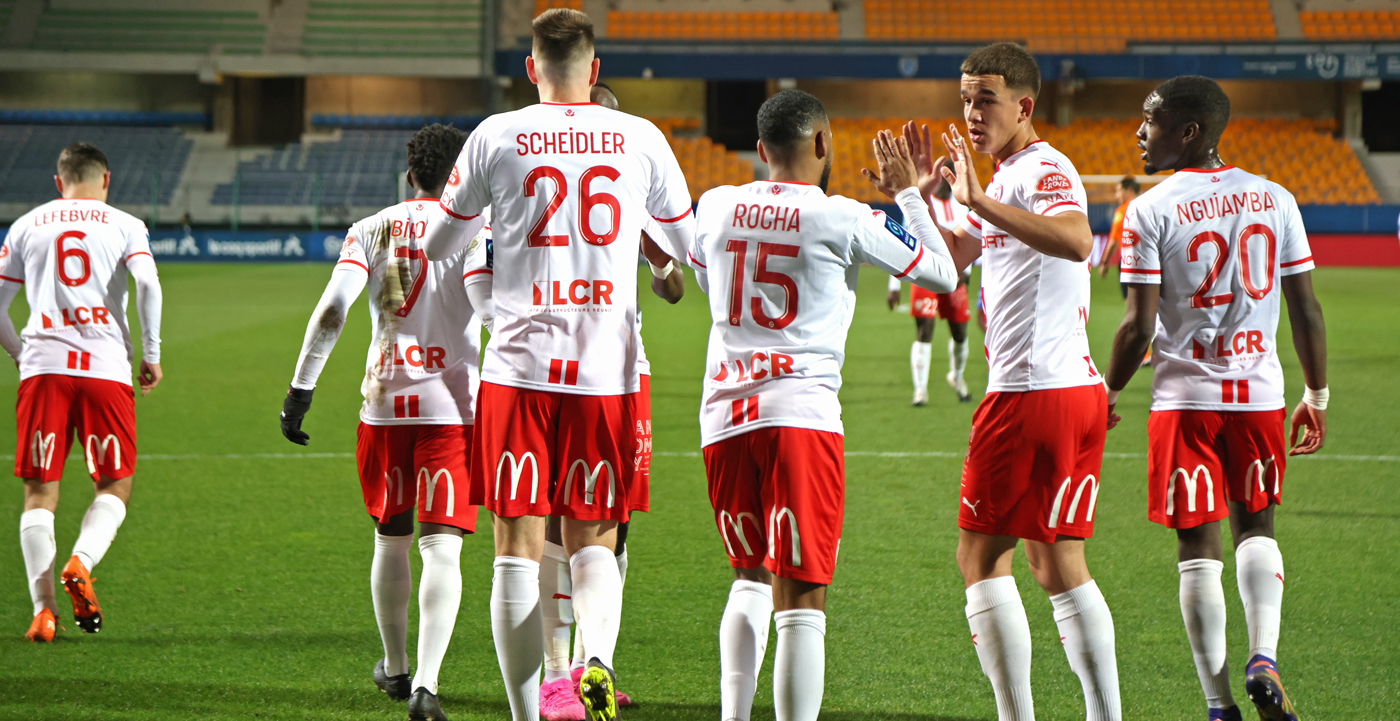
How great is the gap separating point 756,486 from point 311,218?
94.6 ft

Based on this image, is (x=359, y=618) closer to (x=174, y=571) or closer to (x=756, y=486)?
(x=174, y=571)

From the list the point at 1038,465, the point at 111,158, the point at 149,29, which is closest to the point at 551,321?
the point at 1038,465

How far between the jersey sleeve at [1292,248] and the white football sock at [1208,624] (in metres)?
0.93

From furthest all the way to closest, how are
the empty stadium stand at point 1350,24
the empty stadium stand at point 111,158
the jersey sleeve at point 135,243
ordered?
the empty stadium stand at point 1350,24, the empty stadium stand at point 111,158, the jersey sleeve at point 135,243

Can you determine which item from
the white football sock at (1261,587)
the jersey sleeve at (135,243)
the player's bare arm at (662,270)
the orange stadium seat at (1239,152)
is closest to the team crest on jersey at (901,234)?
the player's bare arm at (662,270)

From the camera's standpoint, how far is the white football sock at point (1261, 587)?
12.0 ft

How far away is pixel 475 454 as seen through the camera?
3506 mm

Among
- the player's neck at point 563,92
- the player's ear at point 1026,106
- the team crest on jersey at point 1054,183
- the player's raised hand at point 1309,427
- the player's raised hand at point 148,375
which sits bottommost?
the player's raised hand at point 1309,427

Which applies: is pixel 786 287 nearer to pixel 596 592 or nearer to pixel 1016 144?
pixel 1016 144

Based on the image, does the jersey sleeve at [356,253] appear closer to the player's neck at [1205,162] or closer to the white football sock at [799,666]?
the white football sock at [799,666]

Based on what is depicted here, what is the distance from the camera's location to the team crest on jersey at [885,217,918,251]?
3.21 m

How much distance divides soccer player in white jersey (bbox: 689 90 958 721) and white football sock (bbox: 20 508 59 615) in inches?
127

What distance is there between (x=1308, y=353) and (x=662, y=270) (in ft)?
6.78

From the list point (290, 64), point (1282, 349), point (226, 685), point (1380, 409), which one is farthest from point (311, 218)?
point (226, 685)
